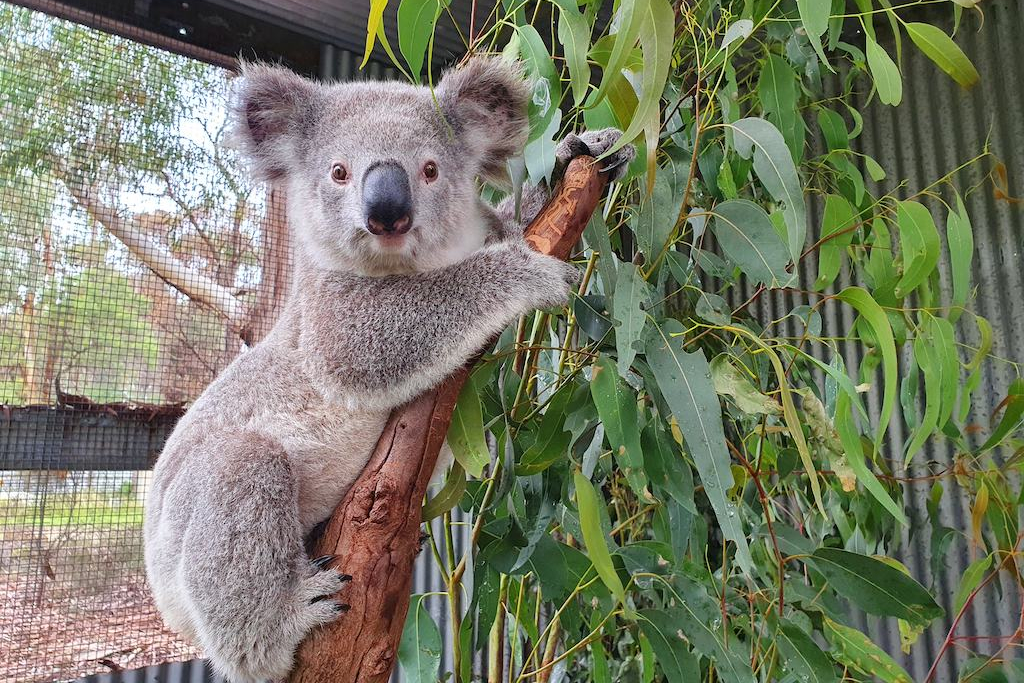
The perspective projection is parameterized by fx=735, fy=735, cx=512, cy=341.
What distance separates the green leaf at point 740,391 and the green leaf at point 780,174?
26 centimetres

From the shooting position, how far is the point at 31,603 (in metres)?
2.55

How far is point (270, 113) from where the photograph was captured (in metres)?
1.70

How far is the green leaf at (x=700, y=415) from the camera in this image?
39.2 inches

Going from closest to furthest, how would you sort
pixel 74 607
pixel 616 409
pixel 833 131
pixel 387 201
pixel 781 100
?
pixel 616 409 < pixel 387 201 < pixel 781 100 < pixel 833 131 < pixel 74 607

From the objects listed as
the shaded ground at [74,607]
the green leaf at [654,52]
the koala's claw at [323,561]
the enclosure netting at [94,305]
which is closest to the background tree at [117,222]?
the enclosure netting at [94,305]

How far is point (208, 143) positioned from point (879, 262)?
2.50m

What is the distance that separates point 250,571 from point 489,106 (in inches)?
42.8

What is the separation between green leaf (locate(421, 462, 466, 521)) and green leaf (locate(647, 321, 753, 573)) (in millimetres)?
465

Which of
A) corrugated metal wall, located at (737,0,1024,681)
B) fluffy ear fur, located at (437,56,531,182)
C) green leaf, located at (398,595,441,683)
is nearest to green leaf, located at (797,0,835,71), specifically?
fluffy ear fur, located at (437,56,531,182)

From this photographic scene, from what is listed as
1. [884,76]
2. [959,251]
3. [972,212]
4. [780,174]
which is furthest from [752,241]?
[972,212]

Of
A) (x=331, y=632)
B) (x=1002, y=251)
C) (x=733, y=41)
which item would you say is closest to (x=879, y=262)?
(x=733, y=41)

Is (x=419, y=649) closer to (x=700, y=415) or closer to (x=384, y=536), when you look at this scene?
(x=384, y=536)

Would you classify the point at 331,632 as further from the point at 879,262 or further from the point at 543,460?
the point at 879,262

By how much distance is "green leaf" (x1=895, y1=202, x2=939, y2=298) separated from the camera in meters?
1.48
